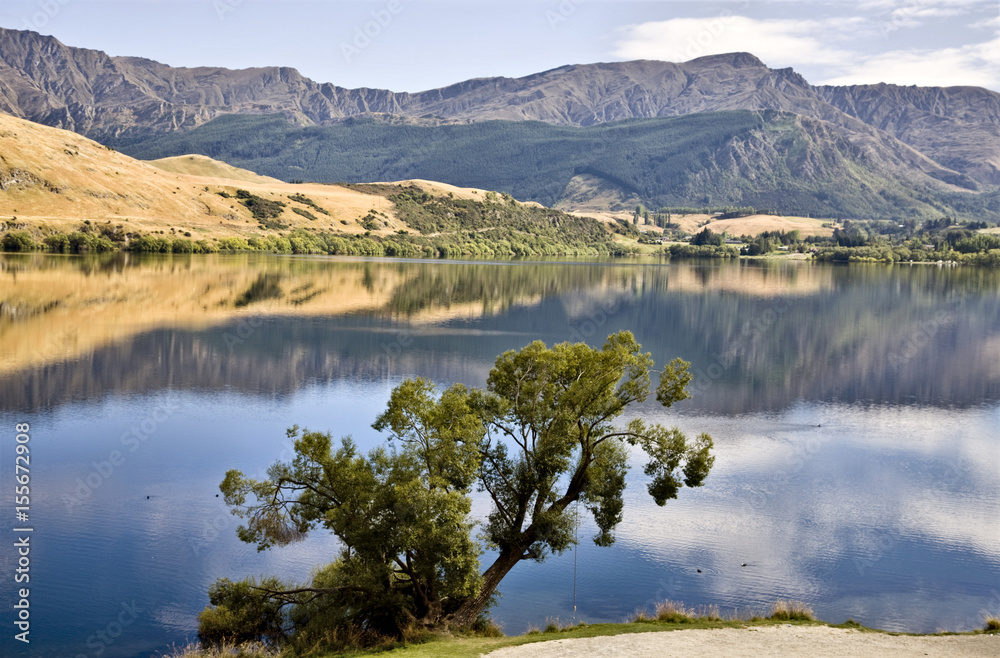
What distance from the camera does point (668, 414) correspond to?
174ft

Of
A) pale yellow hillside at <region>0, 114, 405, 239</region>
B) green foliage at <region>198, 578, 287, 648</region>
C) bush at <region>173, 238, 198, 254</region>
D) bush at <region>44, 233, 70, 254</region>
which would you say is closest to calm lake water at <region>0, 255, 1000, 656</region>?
green foliage at <region>198, 578, 287, 648</region>

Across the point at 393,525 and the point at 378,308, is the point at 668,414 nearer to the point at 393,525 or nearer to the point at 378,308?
the point at 393,525

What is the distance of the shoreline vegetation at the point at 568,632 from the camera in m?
21.9

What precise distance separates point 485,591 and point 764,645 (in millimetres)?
8278

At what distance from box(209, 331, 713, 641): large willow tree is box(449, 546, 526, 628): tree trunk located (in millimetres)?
44

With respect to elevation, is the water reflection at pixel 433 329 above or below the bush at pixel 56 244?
below

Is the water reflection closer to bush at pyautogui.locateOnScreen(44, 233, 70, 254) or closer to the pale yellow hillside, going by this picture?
bush at pyautogui.locateOnScreen(44, 233, 70, 254)

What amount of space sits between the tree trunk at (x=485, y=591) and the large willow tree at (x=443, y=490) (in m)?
0.04

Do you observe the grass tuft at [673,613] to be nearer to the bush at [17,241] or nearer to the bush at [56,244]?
the bush at [56,244]

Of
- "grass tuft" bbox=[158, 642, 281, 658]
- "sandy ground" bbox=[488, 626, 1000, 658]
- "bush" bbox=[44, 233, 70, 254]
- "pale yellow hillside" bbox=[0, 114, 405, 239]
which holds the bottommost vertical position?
"grass tuft" bbox=[158, 642, 281, 658]

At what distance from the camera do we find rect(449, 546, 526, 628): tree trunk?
24.8 m

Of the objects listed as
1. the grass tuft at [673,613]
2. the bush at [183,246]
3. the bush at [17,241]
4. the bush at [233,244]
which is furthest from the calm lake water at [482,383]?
the bush at [233,244]

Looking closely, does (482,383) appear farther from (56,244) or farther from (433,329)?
(56,244)

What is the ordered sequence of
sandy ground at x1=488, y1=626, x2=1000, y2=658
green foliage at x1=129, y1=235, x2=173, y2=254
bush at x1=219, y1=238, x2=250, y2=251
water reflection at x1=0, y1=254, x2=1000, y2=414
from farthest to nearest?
bush at x1=219, y1=238, x2=250, y2=251 → green foliage at x1=129, y1=235, x2=173, y2=254 → water reflection at x1=0, y1=254, x2=1000, y2=414 → sandy ground at x1=488, y1=626, x2=1000, y2=658
